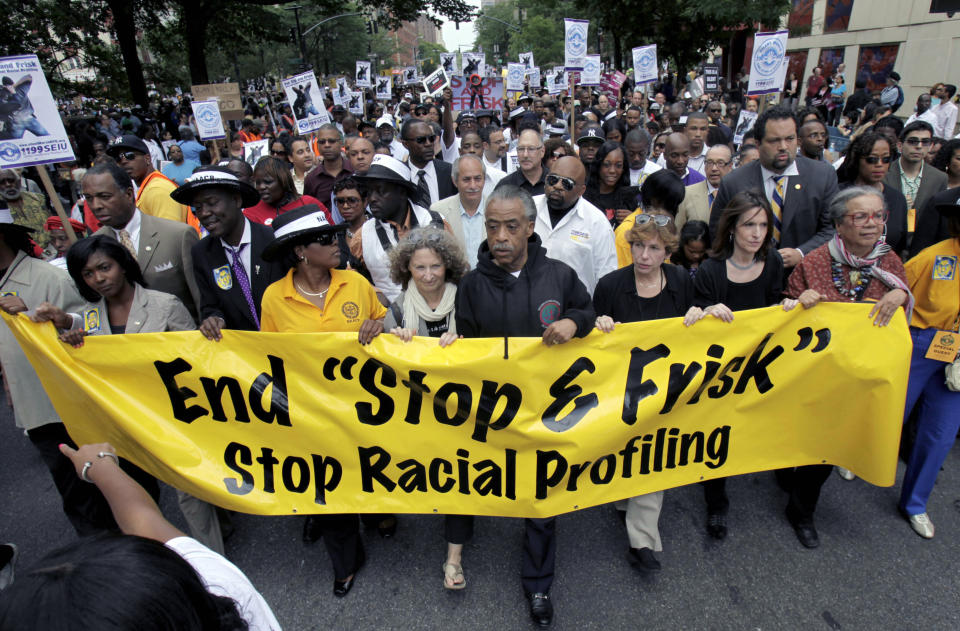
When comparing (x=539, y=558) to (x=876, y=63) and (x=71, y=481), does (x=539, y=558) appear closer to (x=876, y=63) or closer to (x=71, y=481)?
(x=71, y=481)

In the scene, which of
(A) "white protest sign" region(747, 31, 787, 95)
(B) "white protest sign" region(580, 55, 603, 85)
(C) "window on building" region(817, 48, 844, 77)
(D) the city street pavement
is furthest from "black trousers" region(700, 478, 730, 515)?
(C) "window on building" region(817, 48, 844, 77)

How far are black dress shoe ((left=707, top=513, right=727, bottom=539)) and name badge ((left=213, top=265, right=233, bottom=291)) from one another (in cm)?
334

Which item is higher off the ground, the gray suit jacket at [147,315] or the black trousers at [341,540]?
the gray suit jacket at [147,315]

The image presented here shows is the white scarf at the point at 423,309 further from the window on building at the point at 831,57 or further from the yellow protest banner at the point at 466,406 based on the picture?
the window on building at the point at 831,57

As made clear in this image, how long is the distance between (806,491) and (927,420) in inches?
34.3

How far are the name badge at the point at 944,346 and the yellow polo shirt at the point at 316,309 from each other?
3289 mm

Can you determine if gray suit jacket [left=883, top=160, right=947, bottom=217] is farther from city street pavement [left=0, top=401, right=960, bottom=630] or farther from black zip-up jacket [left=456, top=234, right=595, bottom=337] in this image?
black zip-up jacket [left=456, top=234, right=595, bottom=337]

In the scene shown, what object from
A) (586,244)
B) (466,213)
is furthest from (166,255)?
(586,244)

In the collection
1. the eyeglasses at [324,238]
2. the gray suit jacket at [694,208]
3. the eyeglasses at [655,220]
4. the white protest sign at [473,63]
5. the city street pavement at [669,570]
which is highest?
the white protest sign at [473,63]

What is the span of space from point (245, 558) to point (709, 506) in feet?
9.65

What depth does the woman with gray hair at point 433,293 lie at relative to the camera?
9.89ft

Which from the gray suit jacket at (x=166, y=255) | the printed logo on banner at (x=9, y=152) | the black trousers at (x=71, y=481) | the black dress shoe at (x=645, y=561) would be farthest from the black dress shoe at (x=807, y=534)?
the printed logo on banner at (x=9, y=152)

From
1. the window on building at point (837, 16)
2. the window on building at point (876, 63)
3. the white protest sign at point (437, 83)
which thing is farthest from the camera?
the window on building at point (837, 16)

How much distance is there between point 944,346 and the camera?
3.19 meters
